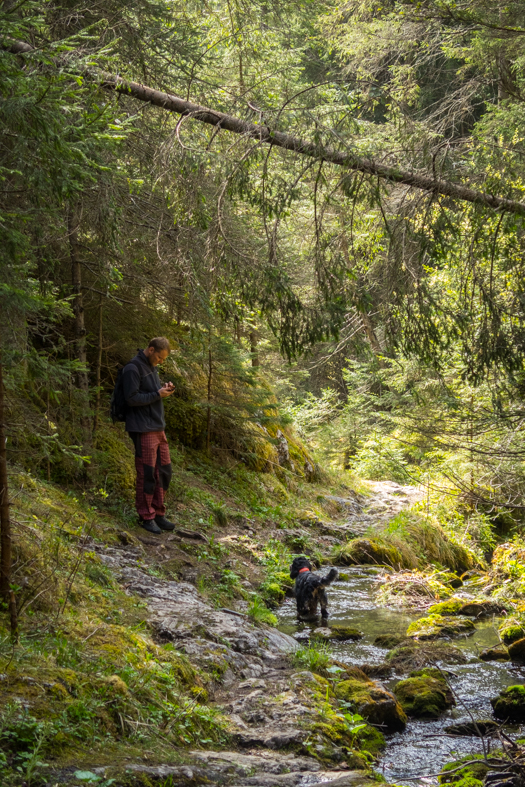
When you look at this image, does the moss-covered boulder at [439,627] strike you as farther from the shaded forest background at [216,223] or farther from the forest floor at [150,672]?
the forest floor at [150,672]

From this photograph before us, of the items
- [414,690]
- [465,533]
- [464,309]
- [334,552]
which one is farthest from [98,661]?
[465,533]

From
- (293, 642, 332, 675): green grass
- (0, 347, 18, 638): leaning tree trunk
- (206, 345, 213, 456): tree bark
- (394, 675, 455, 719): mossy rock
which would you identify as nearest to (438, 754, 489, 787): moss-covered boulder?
(394, 675, 455, 719): mossy rock

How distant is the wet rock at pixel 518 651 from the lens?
22.5ft

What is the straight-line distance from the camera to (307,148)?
6484 millimetres

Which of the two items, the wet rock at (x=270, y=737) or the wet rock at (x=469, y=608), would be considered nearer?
the wet rock at (x=270, y=737)

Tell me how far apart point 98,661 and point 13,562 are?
94cm

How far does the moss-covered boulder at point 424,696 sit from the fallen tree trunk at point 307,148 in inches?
206

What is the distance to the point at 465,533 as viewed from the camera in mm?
12812

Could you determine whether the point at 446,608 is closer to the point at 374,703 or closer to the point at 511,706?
the point at 511,706

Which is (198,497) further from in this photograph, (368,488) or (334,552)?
(368,488)

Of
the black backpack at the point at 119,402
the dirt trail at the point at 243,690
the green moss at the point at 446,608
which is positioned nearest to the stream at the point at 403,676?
the green moss at the point at 446,608

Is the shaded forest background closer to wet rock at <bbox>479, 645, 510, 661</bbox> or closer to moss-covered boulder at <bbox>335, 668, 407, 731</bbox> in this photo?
wet rock at <bbox>479, 645, 510, 661</bbox>

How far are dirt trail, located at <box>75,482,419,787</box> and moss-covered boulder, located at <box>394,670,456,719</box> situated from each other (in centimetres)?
109

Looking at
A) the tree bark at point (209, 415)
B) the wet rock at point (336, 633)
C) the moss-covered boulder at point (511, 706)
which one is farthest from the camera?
the tree bark at point (209, 415)
